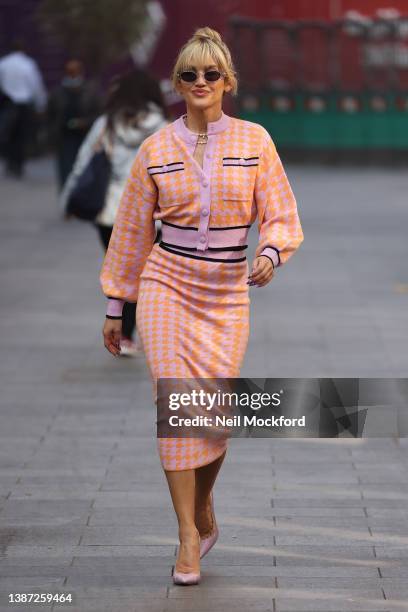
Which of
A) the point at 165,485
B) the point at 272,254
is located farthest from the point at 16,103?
the point at 272,254

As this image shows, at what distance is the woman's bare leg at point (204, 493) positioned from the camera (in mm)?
4613

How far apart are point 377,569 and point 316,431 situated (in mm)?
510

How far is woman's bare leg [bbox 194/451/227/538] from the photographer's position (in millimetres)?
4613

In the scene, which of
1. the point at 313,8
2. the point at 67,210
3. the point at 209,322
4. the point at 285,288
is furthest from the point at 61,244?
the point at 313,8

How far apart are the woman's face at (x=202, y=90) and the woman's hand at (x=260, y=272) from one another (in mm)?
519

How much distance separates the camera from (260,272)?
Answer: 172 inches

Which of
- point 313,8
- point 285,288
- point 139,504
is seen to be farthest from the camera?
point 313,8

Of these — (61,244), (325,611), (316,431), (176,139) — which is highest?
(176,139)

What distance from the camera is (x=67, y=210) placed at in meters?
8.34

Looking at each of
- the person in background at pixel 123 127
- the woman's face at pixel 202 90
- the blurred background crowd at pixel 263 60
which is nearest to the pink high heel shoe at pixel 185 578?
the woman's face at pixel 202 90

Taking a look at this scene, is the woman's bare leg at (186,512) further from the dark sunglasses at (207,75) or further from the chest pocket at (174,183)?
the dark sunglasses at (207,75)

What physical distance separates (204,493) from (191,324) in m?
0.56

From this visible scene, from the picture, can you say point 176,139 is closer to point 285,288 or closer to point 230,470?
point 230,470

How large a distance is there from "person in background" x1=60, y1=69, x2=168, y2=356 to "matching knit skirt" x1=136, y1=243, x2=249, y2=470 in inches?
148
